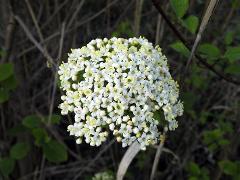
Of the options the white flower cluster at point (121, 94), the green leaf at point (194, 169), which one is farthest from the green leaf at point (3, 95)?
the green leaf at point (194, 169)

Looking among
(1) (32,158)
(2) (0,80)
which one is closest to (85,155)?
(1) (32,158)

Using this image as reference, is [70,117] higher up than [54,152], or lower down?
higher up

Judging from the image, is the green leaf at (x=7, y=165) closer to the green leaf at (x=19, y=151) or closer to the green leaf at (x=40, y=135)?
the green leaf at (x=19, y=151)

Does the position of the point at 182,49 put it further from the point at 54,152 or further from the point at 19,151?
the point at 19,151

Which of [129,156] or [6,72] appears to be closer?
[129,156]

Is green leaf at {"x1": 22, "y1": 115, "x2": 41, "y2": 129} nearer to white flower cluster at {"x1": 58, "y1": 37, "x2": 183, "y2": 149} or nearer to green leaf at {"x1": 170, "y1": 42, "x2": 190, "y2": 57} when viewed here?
white flower cluster at {"x1": 58, "y1": 37, "x2": 183, "y2": 149}

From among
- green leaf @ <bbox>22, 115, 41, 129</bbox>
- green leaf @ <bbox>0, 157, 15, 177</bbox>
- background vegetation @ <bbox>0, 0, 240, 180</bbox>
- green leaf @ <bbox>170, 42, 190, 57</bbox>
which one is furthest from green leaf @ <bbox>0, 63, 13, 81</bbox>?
green leaf @ <bbox>170, 42, 190, 57</bbox>

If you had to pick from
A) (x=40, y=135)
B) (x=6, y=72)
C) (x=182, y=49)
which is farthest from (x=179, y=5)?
(x=40, y=135)
